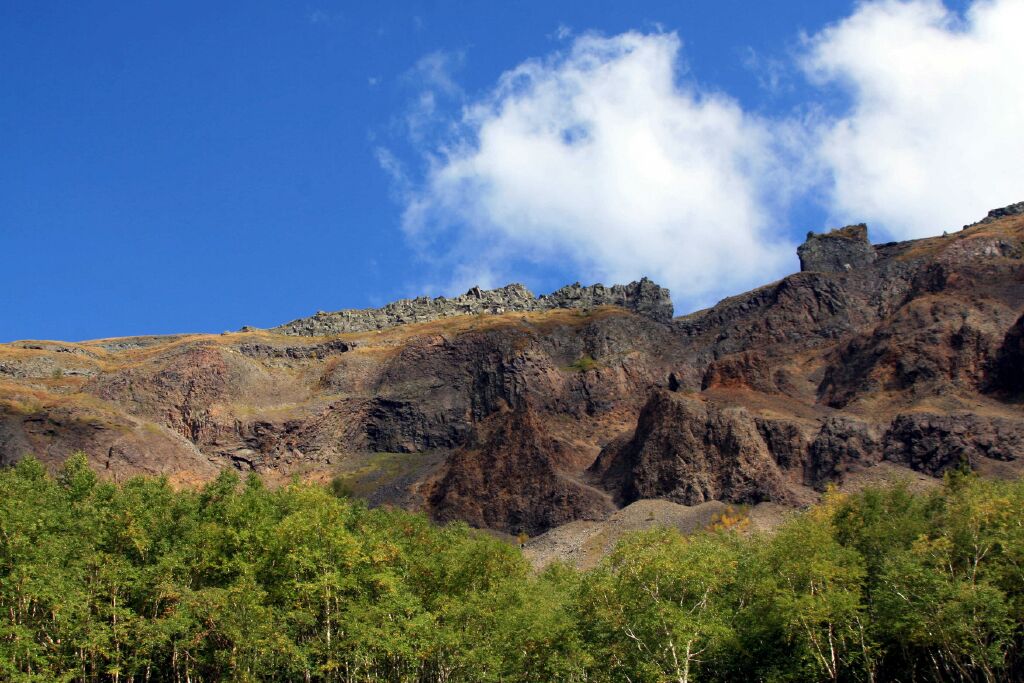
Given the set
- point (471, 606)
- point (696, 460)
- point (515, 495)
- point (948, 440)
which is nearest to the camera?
point (471, 606)

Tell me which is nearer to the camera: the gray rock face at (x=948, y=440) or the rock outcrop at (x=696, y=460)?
the gray rock face at (x=948, y=440)

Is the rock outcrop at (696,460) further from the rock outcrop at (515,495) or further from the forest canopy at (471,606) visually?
the forest canopy at (471,606)

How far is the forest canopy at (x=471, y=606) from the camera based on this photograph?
69562mm

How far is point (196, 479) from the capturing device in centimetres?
18388

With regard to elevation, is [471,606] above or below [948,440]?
below

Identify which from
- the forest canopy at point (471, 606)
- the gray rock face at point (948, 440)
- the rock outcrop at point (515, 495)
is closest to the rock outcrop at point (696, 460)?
the rock outcrop at point (515, 495)

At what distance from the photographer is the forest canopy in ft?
228

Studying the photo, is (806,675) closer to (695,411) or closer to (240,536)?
(240,536)

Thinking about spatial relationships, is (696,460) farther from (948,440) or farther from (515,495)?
(948,440)

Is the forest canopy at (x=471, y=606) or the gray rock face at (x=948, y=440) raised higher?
the gray rock face at (x=948, y=440)

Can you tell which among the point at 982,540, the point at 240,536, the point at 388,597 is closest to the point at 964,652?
the point at 982,540

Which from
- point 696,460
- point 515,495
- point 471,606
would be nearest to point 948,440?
point 696,460

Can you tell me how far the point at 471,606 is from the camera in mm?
81125

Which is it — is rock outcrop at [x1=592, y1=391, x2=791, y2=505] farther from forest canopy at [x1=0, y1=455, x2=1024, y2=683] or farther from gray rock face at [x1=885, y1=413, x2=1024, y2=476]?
forest canopy at [x1=0, y1=455, x2=1024, y2=683]
